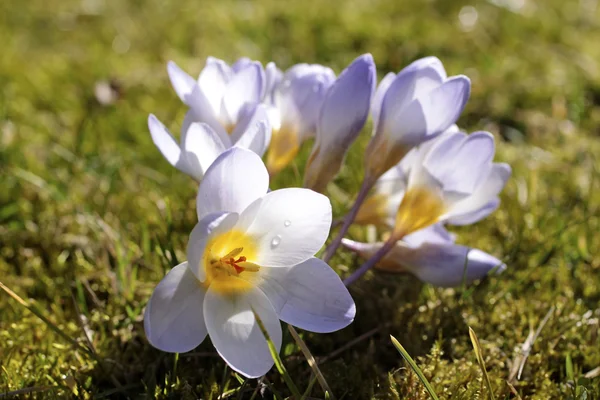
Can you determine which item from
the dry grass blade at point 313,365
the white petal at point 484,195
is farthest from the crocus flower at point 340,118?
the dry grass blade at point 313,365

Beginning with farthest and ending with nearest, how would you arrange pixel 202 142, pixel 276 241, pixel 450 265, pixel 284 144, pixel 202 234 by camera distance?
1. pixel 284 144
2. pixel 450 265
3. pixel 202 142
4. pixel 276 241
5. pixel 202 234

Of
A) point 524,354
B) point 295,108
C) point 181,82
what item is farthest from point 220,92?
point 524,354

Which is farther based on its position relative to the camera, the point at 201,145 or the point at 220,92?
the point at 220,92

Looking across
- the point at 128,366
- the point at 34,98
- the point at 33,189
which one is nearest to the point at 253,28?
the point at 34,98

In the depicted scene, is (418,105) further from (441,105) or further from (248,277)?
(248,277)

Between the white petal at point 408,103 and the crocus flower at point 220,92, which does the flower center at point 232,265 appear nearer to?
the crocus flower at point 220,92

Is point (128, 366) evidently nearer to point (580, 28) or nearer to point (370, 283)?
point (370, 283)
